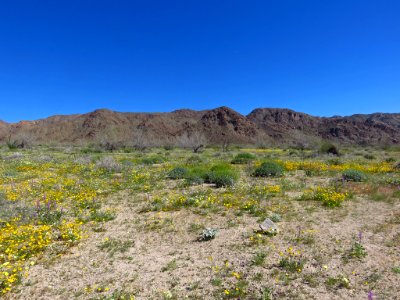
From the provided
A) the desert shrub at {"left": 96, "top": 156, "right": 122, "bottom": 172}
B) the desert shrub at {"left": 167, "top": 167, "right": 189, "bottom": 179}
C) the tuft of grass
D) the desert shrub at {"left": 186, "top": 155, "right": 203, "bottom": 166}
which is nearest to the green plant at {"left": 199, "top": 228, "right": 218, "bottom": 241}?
the tuft of grass

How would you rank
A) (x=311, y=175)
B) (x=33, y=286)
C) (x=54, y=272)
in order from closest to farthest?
(x=33, y=286)
(x=54, y=272)
(x=311, y=175)

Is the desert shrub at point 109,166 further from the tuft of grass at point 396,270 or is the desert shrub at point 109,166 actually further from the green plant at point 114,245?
the tuft of grass at point 396,270

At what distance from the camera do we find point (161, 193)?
34.1 feet

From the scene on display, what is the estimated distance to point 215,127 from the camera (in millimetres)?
105875

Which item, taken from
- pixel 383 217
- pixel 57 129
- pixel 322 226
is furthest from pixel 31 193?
pixel 57 129

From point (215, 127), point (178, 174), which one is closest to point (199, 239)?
point (178, 174)

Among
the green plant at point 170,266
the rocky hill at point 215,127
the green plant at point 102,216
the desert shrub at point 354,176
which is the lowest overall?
the green plant at point 170,266

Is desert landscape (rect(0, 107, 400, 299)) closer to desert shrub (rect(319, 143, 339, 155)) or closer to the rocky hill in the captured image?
desert shrub (rect(319, 143, 339, 155))

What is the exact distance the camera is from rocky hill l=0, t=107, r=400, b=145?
99875mm

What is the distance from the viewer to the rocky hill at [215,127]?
328ft

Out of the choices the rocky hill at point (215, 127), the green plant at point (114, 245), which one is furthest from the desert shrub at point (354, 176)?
the rocky hill at point (215, 127)

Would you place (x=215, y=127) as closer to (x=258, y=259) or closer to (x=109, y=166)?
(x=109, y=166)

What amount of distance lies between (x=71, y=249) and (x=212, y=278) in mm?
3185

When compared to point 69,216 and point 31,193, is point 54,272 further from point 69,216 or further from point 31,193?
point 31,193
